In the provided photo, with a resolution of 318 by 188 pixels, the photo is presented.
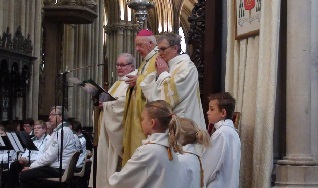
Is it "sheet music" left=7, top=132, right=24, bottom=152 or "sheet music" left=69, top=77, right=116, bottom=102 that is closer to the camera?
"sheet music" left=69, top=77, right=116, bottom=102

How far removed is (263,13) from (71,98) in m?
22.5

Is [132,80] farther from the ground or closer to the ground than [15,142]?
farther from the ground

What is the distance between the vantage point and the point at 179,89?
6.29 m

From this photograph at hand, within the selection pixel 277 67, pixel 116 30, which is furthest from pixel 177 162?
pixel 116 30

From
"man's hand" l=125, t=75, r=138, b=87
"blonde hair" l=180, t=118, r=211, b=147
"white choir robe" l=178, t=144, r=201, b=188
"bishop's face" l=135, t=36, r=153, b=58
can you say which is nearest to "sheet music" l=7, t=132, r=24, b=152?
"bishop's face" l=135, t=36, r=153, b=58

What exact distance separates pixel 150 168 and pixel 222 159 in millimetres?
1487

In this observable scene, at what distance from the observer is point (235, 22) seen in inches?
288

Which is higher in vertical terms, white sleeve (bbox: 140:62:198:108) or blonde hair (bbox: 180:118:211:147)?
white sleeve (bbox: 140:62:198:108)

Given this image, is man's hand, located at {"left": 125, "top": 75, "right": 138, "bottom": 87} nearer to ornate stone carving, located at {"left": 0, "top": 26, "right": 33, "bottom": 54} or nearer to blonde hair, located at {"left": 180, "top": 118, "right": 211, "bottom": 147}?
blonde hair, located at {"left": 180, "top": 118, "right": 211, "bottom": 147}

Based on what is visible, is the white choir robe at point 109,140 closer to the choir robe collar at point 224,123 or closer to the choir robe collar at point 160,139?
the choir robe collar at point 224,123

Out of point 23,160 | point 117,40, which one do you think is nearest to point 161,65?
point 23,160

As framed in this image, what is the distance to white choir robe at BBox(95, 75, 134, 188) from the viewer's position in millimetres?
7027

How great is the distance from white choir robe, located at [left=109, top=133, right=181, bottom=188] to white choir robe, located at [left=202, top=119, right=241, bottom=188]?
1.34 m

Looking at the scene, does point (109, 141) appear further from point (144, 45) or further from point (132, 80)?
point (144, 45)
